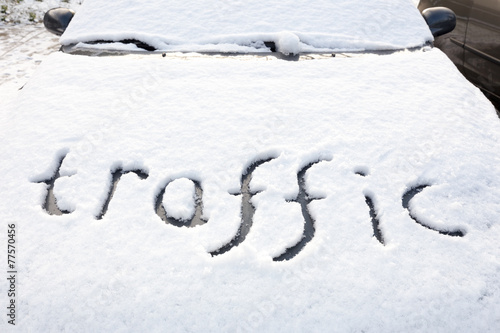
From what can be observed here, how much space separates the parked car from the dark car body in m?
1.17

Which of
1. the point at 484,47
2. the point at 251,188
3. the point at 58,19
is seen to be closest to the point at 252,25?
the point at 251,188

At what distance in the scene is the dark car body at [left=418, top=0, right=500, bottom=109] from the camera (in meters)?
2.56

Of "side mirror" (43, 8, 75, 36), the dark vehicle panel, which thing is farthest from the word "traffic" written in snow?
the dark vehicle panel

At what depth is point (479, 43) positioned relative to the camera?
8.86ft

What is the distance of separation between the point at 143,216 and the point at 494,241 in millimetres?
975

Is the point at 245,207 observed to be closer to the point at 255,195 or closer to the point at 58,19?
the point at 255,195

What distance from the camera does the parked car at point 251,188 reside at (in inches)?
34.1

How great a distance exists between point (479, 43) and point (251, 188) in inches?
98.5

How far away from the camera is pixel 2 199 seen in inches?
43.3

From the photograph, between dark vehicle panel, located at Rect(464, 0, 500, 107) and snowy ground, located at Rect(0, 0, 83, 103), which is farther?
snowy ground, located at Rect(0, 0, 83, 103)

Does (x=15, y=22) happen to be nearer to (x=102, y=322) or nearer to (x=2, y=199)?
(x=2, y=199)

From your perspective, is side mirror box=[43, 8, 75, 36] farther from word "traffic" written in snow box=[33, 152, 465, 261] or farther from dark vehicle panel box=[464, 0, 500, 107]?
dark vehicle panel box=[464, 0, 500, 107]

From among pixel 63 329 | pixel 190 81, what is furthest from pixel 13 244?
pixel 190 81

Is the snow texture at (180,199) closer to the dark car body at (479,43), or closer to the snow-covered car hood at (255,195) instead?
the snow-covered car hood at (255,195)
